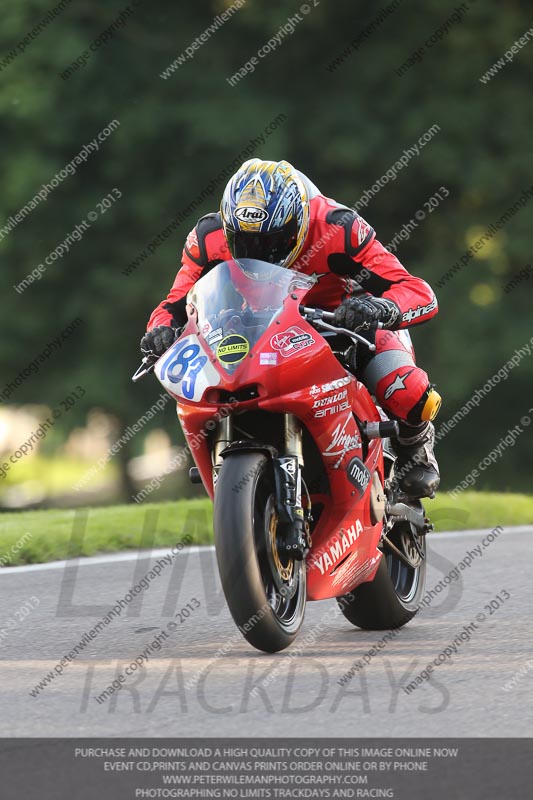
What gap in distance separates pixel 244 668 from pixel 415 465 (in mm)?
1660

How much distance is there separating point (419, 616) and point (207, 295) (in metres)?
2.09

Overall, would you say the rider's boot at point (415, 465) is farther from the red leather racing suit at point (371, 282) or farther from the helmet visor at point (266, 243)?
the helmet visor at point (266, 243)

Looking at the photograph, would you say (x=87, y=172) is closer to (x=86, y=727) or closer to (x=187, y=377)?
(x=187, y=377)

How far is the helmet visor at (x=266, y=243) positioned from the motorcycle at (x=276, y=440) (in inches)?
6.3

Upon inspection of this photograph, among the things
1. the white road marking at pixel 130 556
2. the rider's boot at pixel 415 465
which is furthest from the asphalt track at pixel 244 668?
the rider's boot at pixel 415 465

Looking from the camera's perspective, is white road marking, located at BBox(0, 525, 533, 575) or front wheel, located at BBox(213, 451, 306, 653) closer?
front wheel, located at BBox(213, 451, 306, 653)

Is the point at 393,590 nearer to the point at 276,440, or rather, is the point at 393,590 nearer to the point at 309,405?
the point at 276,440

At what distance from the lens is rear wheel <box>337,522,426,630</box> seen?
6281 millimetres

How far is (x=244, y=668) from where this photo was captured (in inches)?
206

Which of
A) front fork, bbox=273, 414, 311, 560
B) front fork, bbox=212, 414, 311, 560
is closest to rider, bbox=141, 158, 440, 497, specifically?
front fork, bbox=212, 414, 311, 560

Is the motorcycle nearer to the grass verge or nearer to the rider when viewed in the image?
the rider

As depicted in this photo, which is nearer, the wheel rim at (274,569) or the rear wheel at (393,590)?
the wheel rim at (274,569)

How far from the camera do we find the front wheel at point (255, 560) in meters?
5.06

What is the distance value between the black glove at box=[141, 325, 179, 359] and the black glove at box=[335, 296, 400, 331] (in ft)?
2.44
